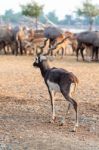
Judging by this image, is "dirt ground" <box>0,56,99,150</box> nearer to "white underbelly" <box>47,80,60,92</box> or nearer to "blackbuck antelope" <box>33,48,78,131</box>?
"blackbuck antelope" <box>33,48,78,131</box>

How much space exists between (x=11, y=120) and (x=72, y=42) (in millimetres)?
21759

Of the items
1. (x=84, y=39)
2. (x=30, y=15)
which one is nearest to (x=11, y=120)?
(x=84, y=39)

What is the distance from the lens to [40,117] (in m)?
12.9

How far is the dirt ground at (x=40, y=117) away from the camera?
10666 millimetres

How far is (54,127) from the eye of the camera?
12.0 metres

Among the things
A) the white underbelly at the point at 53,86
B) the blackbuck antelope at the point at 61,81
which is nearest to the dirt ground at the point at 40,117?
the blackbuck antelope at the point at 61,81

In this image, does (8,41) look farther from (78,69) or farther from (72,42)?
(78,69)

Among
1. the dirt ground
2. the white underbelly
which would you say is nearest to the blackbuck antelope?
the white underbelly

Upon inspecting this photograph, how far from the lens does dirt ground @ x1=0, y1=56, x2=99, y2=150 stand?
10.7 m

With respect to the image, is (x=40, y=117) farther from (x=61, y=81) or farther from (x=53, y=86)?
(x=61, y=81)

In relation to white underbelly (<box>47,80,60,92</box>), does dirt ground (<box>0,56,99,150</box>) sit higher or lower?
lower

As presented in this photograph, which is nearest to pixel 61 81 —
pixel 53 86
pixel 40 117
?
pixel 53 86

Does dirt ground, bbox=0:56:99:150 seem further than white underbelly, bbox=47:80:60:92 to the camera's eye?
No

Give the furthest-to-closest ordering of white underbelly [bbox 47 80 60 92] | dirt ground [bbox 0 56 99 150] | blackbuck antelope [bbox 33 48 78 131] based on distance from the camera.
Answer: white underbelly [bbox 47 80 60 92] → blackbuck antelope [bbox 33 48 78 131] → dirt ground [bbox 0 56 99 150]
